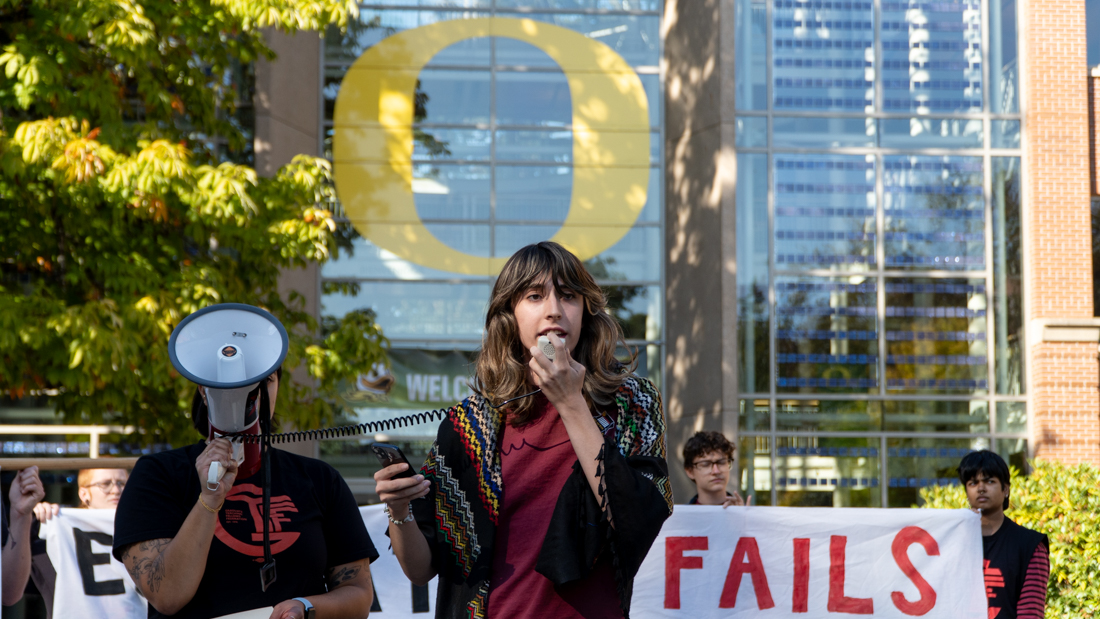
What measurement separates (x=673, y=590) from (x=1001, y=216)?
10629 millimetres

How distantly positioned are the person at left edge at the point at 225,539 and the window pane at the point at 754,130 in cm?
1241

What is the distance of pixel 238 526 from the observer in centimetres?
270

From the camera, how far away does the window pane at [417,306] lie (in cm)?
1530

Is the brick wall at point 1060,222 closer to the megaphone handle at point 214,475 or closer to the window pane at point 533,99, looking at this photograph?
the window pane at point 533,99

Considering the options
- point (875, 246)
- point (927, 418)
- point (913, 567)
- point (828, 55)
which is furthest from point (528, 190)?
point (913, 567)

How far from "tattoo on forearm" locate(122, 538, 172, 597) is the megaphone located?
28 centimetres

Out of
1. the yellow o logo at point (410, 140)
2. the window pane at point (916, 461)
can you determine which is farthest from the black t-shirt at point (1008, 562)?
the yellow o logo at point (410, 140)

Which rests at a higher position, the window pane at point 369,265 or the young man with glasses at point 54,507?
the window pane at point 369,265

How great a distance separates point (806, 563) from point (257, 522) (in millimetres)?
3939

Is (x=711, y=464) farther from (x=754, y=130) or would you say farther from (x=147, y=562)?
(x=754, y=130)

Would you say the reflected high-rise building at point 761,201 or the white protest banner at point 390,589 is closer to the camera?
the white protest banner at point 390,589

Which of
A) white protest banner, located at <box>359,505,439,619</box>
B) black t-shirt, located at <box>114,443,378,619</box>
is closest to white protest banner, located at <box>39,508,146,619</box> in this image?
white protest banner, located at <box>359,505,439,619</box>

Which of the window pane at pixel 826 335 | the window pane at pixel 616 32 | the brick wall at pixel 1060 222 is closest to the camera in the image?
the brick wall at pixel 1060 222

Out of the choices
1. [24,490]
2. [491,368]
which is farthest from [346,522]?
[24,490]
